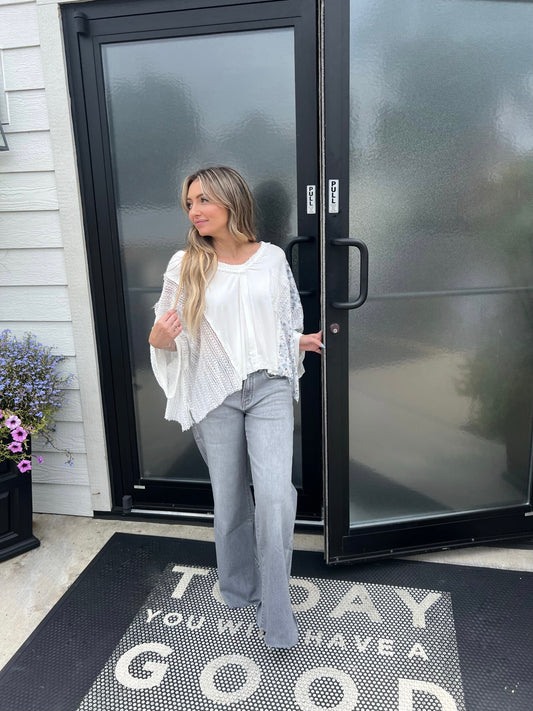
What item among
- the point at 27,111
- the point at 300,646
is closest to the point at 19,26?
the point at 27,111

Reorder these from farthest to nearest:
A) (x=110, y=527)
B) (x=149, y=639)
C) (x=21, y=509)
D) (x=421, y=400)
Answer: (x=110, y=527)
(x=21, y=509)
(x=421, y=400)
(x=149, y=639)

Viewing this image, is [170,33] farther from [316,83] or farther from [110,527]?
[110,527]

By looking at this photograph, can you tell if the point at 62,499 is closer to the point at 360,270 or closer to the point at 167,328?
the point at 167,328

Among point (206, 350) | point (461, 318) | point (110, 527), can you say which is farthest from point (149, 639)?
point (461, 318)

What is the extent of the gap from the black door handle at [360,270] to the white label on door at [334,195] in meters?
0.11

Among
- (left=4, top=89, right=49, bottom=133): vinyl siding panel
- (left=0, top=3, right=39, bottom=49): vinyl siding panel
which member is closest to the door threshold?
(left=4, top=89, right=49, bottom=133): vinyl siding panel

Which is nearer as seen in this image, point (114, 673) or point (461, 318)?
point (114, 673)

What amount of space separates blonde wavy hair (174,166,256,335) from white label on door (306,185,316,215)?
1.77 feet

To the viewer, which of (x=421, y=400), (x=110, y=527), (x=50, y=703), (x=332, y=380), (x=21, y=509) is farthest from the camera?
(x=110, y=527)

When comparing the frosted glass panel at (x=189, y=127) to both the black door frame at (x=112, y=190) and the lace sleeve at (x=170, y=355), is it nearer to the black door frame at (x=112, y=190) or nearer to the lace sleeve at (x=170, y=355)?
the black door frame at (x=112, y=190)

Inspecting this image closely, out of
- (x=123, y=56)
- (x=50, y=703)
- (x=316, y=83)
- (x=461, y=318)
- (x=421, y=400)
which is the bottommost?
(x=50, y=703)

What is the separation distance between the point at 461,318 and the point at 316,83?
3.43 feet

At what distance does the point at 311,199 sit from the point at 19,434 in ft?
4.87

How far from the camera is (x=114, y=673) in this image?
171 cm
